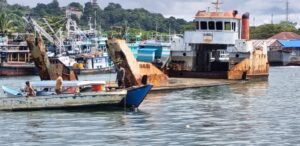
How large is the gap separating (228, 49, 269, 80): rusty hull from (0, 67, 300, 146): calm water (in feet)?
58.8

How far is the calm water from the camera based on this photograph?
30.8 meters

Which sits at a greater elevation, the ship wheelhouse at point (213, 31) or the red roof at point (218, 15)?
the red roof at point (218, 15)

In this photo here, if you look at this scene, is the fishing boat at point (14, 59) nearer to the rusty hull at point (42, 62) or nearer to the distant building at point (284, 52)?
the rusty hull at point (42, 62)

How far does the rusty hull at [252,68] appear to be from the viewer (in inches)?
2665

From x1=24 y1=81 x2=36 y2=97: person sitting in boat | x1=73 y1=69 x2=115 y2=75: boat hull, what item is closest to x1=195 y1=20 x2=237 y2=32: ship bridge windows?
x1=24 y1=81 x2=36 y2=97: person sitting in boat

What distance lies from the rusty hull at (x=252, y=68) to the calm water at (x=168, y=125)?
17927mm

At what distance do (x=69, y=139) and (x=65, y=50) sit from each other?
79321mm

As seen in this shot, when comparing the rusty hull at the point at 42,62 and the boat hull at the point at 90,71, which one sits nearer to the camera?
the rusty hull at the point at 42,62

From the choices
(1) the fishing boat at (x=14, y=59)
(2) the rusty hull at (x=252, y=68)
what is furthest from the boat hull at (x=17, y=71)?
(2) the rusty hull at (x=252, y=68)

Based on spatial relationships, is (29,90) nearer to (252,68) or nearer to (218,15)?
(218,15)

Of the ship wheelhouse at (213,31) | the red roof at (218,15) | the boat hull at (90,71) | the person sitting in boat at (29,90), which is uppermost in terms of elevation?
the red roof at (218,15)

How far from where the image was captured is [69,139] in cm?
3103

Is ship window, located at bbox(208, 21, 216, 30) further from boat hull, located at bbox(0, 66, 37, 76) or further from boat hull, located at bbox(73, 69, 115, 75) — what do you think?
boat hull, located at bbox(0, 66, 37, 76)

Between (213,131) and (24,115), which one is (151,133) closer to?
(213,131)
